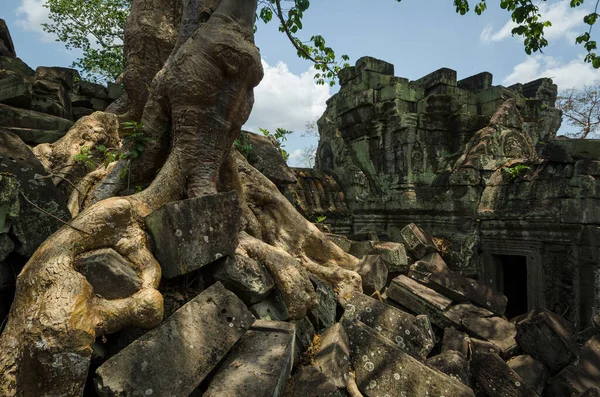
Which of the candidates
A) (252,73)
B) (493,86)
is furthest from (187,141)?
(493,86)

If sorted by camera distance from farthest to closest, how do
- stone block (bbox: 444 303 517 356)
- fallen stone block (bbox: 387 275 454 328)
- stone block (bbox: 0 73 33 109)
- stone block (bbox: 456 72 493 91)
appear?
stone block (bbox: 456 72 493 91), stone block (bbox: 0 73 33 109), fallen stone block (bbox: 387 275 454 328), stone block (bbox: 444 303 517 356)

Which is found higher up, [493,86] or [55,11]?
[55,11]

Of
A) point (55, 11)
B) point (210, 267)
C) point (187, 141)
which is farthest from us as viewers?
point (55, 11)

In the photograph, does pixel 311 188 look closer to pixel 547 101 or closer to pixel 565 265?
pixel 565 265

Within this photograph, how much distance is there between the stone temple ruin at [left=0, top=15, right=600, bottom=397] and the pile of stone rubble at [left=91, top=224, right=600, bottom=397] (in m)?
0.01

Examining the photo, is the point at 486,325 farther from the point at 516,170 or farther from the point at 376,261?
the point at 516,170

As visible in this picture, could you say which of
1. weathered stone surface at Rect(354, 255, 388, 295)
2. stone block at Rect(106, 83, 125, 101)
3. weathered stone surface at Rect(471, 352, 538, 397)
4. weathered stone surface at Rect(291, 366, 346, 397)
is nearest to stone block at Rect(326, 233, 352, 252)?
weathered stone surface at Rect(354, 255, 388, 295)

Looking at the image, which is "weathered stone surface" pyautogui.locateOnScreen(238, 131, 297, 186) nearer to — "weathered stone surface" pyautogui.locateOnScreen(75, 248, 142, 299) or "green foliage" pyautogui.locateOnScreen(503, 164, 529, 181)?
"weathered stone surface" pyautogui.locateOnScreen(75, 248, 142, 299)

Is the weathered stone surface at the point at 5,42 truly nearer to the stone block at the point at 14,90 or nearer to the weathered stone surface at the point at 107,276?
the stone block at the point at 14,90

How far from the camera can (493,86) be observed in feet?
25.3

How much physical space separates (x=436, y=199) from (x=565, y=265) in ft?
7.71

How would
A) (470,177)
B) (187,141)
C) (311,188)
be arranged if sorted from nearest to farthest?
(187,141) → (470,177) → (311,188)

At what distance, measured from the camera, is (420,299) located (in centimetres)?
349

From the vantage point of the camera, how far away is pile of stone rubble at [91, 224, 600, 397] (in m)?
1.75
